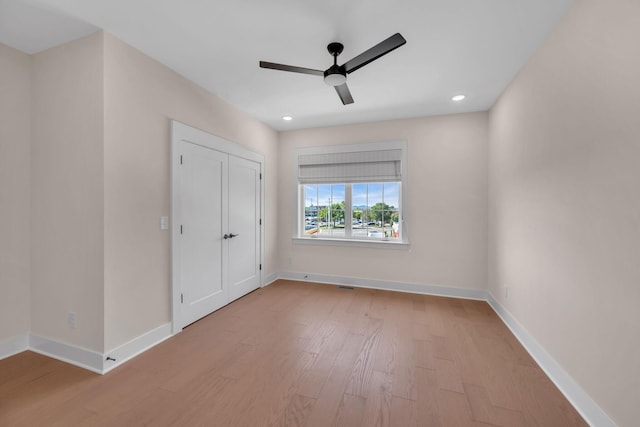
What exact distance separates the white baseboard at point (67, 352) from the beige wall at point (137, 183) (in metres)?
0.16

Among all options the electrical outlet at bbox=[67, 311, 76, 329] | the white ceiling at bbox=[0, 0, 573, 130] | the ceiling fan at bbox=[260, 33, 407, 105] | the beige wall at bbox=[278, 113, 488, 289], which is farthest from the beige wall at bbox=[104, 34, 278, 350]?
the beige wall at bbox=[278, 113, 488, 289]

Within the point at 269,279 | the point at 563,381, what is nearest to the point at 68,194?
the point at 269,279

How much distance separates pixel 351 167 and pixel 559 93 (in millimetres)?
2638

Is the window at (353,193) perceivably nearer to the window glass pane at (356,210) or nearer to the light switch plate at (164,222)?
the window glass pane at (356,210)

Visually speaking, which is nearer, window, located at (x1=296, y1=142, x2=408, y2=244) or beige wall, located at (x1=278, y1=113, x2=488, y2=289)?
beige wall, located at (x1=278, y1=113, x2=488, y2=289)

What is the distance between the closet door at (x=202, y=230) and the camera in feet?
8.97

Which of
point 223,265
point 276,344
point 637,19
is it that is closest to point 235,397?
point 276,344

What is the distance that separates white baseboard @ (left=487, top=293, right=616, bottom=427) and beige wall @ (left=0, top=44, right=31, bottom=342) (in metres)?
4.38

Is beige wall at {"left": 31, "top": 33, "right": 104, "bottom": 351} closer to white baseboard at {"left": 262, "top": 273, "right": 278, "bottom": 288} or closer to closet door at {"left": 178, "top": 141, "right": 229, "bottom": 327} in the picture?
closet door at {"left": 178, "top": 141, "right": 229, "bottom": 327}

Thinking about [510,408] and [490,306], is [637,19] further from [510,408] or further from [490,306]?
[490,306]

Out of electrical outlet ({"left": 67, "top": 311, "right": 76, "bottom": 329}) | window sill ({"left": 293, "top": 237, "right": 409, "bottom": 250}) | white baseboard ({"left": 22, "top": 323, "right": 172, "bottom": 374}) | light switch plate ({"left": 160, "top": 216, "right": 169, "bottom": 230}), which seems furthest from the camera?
window sill ({"left": 293, "top": 237, "right": 409, "bottom": 250})

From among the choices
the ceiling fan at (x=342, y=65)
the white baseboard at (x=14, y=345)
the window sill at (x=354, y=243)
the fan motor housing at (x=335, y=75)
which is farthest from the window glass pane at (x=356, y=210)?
the white baseboard at (x=14, y=345)

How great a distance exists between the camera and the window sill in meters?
3.96

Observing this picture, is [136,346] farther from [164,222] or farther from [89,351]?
[164,222]
